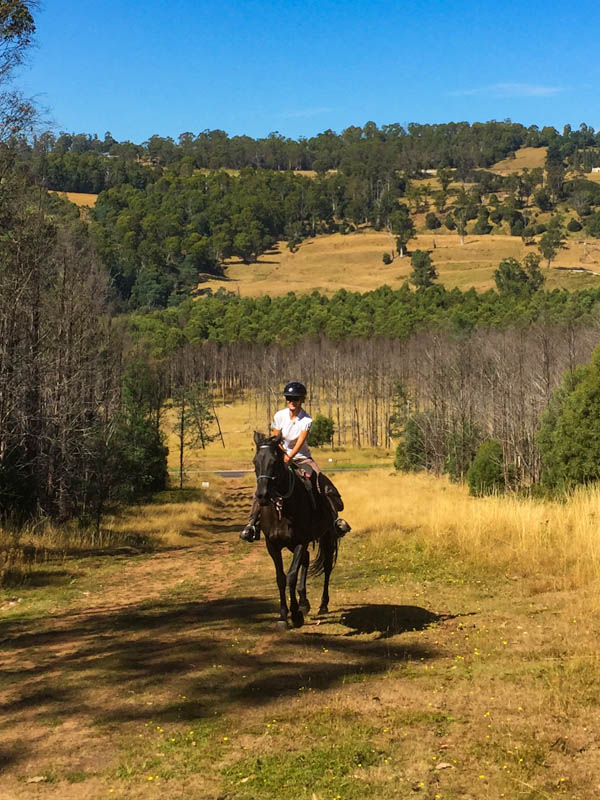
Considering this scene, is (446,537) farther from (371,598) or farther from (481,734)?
(481,734)

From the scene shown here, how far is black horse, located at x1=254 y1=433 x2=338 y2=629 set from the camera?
10383 mm

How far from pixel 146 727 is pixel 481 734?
9.25 feet

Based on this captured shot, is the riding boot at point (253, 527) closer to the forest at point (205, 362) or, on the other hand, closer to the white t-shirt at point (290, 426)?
the white t-shirt at point (290, 426)

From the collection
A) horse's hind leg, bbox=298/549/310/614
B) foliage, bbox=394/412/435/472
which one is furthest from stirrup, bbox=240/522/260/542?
foliage, bbox=394/412/435/472

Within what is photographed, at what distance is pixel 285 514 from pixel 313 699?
3.44 meters

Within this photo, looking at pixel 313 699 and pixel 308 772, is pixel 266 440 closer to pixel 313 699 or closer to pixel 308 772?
pixel 313 699

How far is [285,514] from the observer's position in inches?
422

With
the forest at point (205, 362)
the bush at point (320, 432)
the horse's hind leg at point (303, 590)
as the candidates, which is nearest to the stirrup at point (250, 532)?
the horse's hind leg at point (303, 590)

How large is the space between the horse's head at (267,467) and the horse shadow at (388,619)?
2064mm

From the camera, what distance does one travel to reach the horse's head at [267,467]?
10.2 m

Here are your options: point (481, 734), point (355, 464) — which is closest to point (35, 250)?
point (481, 734)

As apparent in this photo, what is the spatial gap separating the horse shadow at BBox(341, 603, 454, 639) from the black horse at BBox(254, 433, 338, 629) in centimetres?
75

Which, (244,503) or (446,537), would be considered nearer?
(446,537)

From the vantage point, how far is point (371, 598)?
510 inches
